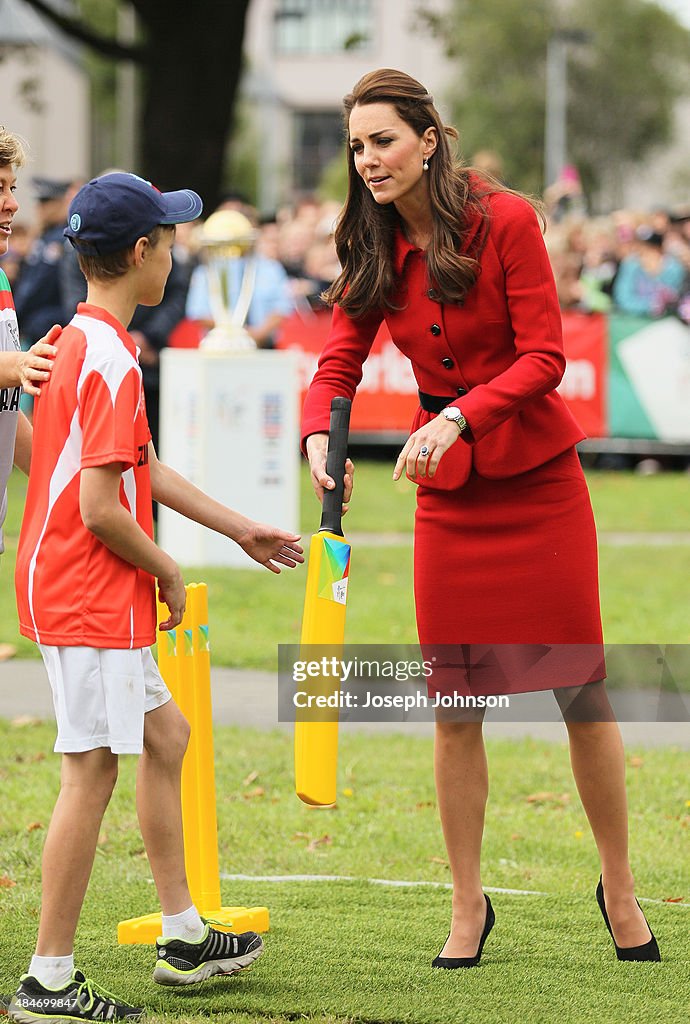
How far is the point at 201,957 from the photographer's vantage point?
4.04m

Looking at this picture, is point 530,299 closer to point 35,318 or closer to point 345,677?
point 345,677

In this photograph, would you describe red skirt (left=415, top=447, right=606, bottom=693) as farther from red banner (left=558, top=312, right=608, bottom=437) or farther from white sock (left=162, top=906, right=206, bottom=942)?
red banner (left=558, top=312, right=608, bottom=437)

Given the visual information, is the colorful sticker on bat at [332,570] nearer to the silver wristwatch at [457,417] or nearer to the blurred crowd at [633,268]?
the silver wristwatch at [457,417]

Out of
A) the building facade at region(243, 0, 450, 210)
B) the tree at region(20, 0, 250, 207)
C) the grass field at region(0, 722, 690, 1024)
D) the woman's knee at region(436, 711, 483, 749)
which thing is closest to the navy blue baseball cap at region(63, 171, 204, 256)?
the woman's knee at region(436, 711, 483, 749)

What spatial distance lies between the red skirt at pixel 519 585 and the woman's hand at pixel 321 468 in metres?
0.28

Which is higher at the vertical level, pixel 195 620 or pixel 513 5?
pixel 513 5

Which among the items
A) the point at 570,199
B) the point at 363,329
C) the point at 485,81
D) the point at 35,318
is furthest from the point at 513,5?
the point at 363,329

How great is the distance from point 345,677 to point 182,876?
719mm

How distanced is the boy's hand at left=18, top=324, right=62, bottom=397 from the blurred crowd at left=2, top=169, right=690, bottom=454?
7.46 meters

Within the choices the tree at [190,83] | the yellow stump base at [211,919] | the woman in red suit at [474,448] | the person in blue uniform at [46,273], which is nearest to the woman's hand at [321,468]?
the woman in red suit at [474,448]

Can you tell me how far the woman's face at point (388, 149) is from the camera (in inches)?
160

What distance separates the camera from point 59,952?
3762 millimetres

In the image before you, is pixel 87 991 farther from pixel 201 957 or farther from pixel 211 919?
pixel 211 919

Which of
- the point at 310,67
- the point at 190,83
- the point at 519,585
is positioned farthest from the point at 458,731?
the point at 310,67
